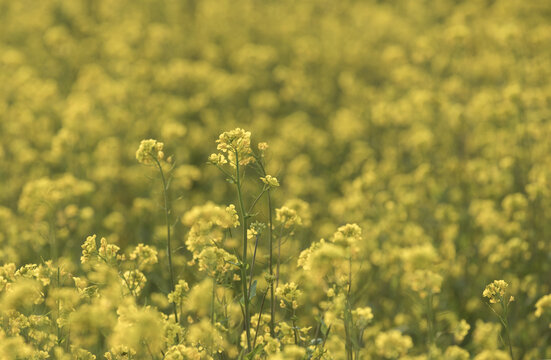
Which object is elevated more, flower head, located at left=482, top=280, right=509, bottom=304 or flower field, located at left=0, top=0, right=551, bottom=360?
flower field, located at left=0, top=0, right=551, bottom=360

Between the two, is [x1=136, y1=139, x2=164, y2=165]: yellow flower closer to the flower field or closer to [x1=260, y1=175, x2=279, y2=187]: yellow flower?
the flower field

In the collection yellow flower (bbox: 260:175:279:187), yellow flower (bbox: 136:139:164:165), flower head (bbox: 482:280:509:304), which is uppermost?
yellow flower (bbox: 136:139:164:165)

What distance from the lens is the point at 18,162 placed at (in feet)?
23.4

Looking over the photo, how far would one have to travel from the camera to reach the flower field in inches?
114

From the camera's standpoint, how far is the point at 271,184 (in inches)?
112

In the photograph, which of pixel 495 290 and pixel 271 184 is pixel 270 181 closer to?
pixel 271 184

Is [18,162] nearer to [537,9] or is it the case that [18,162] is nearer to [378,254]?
[378,254]

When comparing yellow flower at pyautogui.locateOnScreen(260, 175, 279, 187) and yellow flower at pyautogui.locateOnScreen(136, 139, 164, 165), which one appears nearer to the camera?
yellow flower at pyautogui.locateOnScreen(260, 175, 279, 187)

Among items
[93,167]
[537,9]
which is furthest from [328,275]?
[537,9]

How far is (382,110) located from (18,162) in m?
4.66

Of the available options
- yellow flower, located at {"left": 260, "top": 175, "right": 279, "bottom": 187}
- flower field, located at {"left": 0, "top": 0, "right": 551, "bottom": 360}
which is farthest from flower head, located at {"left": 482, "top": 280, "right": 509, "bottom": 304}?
yellow flower, located at {"left": 260, "top": 175, "right": 279, "bottom": 187}

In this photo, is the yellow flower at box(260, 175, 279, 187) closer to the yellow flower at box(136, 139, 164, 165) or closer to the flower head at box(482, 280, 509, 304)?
the yellow flower at box(136, 139, 164, 165)

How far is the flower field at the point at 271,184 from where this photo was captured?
290 centimetres

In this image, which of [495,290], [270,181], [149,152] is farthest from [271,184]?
[495,290]
